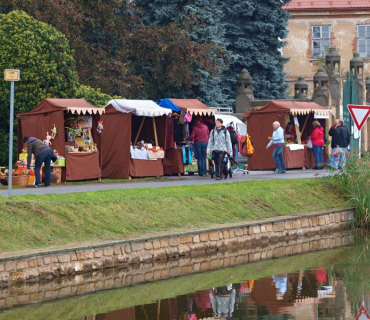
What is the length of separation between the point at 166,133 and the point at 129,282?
51.8ft

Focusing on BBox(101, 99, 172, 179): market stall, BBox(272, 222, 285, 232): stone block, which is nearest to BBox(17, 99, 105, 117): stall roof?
BBox(101, 99, 172, 179): market stall

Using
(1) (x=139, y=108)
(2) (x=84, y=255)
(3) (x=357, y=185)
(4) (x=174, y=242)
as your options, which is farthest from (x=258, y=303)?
(1) (x=139, y=108)

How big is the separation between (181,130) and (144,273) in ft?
51.4

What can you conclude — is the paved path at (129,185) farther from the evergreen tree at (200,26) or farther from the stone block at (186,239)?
the evergreen tree at (200,26)

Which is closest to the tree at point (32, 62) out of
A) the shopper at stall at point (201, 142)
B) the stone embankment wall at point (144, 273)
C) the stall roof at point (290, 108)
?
the shopper at stall at point (201, 142)

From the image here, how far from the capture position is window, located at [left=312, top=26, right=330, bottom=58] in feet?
236

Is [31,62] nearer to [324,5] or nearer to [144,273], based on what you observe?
[144,273]

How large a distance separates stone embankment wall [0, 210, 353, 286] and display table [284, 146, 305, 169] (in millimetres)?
11649

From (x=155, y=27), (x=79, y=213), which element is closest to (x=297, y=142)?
(x=155, y=27)

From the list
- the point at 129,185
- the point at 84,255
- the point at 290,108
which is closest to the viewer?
the point at 84,255

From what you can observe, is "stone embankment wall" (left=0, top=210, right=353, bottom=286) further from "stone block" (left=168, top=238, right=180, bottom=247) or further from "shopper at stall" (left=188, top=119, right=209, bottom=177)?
"shopper at stall" (left=188, top=119, right=209, bottom=177)

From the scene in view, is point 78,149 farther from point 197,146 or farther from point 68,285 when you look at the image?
point 68,285

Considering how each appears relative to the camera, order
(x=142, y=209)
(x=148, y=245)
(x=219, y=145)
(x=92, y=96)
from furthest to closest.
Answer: (x=92, y=96), (x=219, y=145), (x=142, y=209), (x=148, y=245)

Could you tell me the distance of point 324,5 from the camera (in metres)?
71.2
